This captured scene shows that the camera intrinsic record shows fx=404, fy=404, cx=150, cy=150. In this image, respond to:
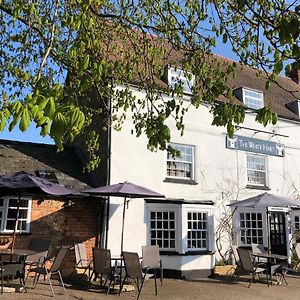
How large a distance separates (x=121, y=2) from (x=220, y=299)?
24.2 feet

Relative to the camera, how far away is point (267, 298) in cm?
1050

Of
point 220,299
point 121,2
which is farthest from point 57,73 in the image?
point 220,299

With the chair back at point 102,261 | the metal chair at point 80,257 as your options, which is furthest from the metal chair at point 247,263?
the metal chair at point 80,257

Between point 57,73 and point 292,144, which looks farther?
point 292,144

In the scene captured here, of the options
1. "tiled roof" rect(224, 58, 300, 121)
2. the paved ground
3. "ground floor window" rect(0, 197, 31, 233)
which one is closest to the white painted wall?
"tiled roof" rect(224, 58, 300, 121)

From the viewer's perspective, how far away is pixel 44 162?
14.4 m

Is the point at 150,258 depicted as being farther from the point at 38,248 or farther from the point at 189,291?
the point at 38,248

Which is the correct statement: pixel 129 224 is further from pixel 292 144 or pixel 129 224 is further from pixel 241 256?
pixel 292 144

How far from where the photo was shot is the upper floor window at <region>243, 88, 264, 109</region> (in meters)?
18.6

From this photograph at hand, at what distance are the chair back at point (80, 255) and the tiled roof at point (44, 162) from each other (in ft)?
6.04

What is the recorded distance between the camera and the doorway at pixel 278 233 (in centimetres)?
1708

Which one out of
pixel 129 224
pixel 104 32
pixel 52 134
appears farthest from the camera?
pixel 129 224

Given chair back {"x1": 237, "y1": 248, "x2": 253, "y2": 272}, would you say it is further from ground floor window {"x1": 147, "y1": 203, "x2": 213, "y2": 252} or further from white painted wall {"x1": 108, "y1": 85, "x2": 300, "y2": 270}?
ground floor window {"x1": 147, "y1": 203, "x2": 213, "y2": 252}

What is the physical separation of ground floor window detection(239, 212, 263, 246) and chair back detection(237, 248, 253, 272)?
365 centimetres
